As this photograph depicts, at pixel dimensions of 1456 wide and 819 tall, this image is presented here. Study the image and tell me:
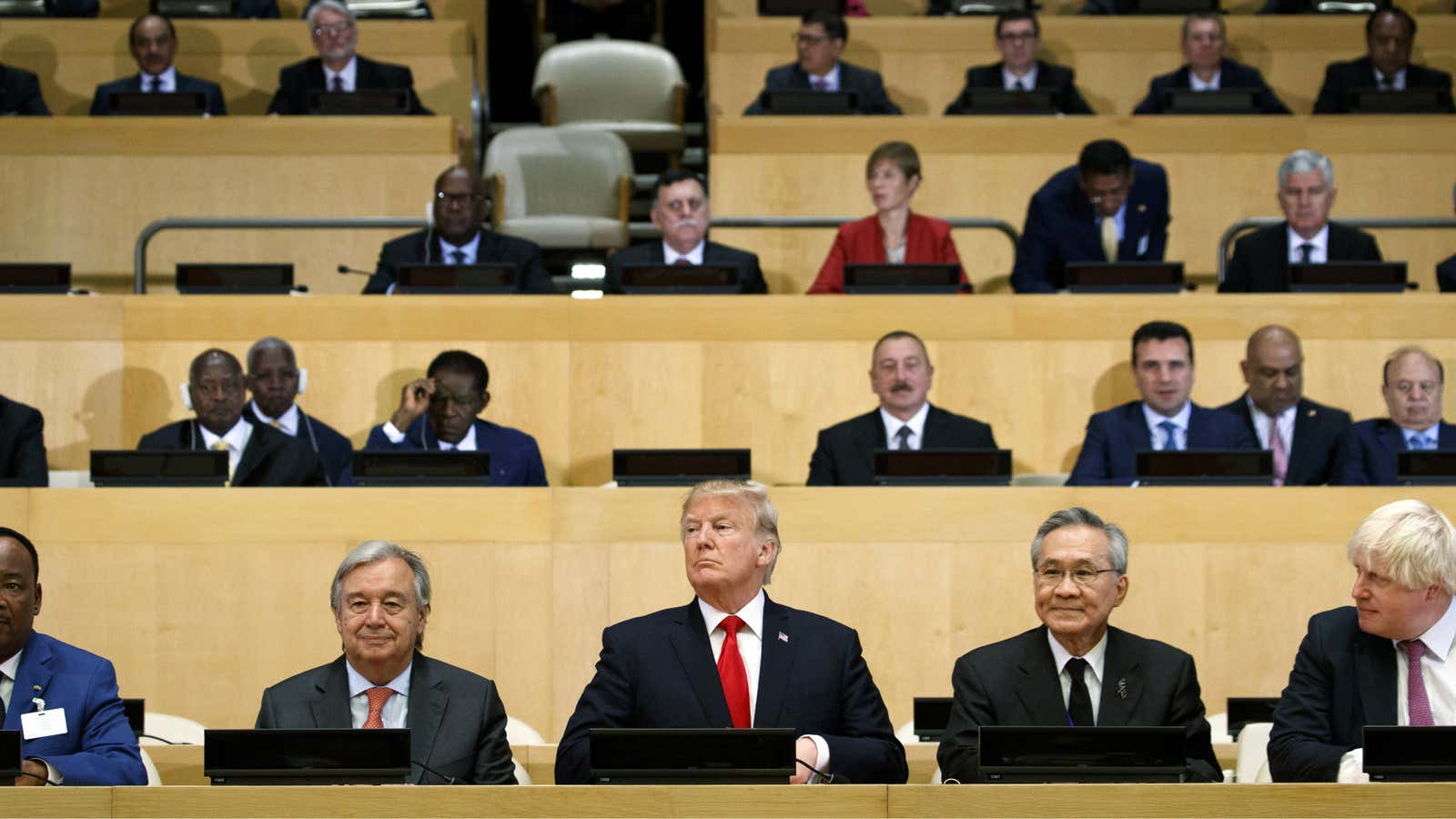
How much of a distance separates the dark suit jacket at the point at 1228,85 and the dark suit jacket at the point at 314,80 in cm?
287

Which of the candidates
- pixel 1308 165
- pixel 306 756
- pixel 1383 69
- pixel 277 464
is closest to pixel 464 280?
pixel 277 464

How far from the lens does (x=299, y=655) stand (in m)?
4.58

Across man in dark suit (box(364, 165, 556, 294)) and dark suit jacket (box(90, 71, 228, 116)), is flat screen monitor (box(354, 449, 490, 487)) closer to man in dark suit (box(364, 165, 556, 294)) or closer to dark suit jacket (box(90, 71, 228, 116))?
man in dark suit (box(364, 165, 556, 294))

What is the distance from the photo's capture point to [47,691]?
346 cm

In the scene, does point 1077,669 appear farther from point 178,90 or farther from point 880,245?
point 178,90

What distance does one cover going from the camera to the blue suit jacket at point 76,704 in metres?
3.42

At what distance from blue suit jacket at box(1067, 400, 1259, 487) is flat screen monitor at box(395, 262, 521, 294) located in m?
1.90

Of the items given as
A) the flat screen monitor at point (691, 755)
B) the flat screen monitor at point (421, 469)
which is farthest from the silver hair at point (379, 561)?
the flat screen monitor at point (421, 469)

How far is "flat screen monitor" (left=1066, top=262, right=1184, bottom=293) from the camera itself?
6215 millimetres

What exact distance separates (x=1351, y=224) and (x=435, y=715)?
4465mm

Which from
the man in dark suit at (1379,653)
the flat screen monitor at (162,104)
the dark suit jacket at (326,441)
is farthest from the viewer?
the flat screen monitor at (162,104)

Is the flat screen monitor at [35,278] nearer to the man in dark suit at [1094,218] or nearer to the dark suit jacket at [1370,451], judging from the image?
the man in dark suit at [1094,218]

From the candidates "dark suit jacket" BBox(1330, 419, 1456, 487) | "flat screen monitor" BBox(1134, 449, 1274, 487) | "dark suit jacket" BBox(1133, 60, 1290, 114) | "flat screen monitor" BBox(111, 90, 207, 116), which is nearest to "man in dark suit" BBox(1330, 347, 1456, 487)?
"dark suit jacket" BBox(1330, 419, 1456, 487)

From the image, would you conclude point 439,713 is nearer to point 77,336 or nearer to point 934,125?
point 77,336
